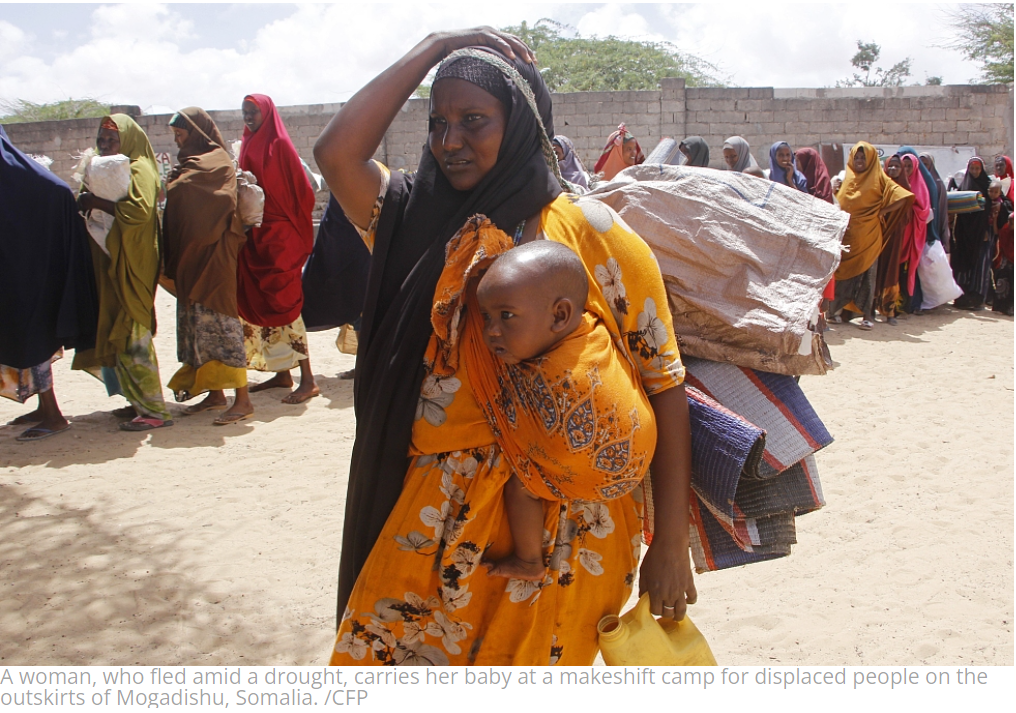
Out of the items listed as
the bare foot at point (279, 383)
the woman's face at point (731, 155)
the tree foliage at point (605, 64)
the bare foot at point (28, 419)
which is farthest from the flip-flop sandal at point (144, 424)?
the tree foliage at point (605, 64)

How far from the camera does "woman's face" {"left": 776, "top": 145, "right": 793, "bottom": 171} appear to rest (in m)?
9.32

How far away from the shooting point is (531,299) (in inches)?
58.1

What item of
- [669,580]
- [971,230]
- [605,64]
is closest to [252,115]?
[669,580]

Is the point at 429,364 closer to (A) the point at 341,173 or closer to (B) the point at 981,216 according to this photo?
(A) the point at 341,173

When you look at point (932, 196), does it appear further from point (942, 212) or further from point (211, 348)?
point (211, 348)

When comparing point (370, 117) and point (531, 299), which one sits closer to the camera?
point (531, 299)

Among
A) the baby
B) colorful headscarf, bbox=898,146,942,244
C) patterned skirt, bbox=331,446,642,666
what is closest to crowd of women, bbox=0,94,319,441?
patterned skirt, bbox=331,446,642,666

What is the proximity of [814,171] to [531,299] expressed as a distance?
9.57m

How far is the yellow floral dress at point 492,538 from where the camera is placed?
1.66m

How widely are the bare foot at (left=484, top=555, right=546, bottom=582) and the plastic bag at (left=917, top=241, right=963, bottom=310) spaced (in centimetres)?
987

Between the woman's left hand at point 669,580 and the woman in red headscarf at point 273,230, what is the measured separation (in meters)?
4.73

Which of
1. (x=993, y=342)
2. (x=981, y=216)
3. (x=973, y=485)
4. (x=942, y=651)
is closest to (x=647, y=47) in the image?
(x=981, y=216)

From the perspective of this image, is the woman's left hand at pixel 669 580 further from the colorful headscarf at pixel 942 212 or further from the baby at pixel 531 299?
the colorful headscarf at pixel 942 212

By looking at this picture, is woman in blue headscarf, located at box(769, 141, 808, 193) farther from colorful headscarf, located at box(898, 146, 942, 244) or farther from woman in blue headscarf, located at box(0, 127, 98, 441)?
woman in blue headscarf, located at box(0, 127, 98, 441)
